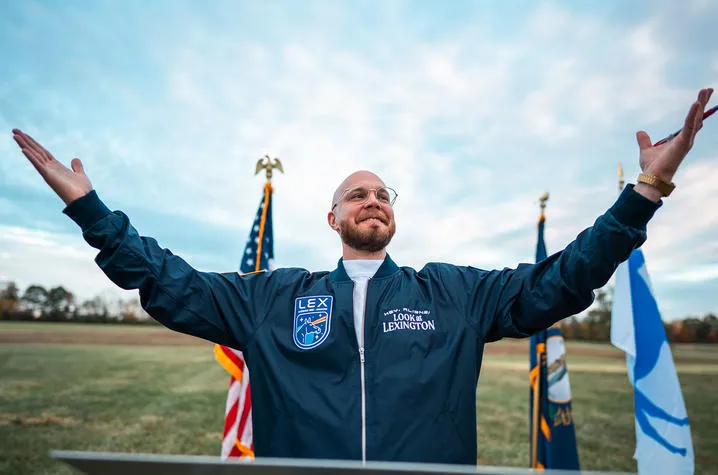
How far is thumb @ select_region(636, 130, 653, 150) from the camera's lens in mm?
2160

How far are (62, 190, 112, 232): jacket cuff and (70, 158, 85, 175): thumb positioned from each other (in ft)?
0.67

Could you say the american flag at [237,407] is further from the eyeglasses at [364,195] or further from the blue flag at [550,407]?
the blue flag at [550,407]

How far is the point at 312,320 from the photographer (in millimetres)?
2408

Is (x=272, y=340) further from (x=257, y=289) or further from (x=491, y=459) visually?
(x=491, y=459)

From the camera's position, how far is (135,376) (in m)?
15.2

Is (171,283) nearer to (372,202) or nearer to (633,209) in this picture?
(372,202)

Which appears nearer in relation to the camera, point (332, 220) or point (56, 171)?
point (56, 171)

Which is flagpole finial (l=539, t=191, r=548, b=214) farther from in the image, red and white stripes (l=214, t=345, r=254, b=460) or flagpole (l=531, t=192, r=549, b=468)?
red and white stripes (l=214, t=345, r=254, b=460)

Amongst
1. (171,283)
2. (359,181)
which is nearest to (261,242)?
(359,181)

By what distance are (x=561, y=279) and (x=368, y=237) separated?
3.65 ft

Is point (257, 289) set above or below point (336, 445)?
above

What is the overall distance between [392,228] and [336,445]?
1.32 m

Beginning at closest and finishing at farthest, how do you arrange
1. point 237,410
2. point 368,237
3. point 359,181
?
point 368,237, point 359,181, point 237,410

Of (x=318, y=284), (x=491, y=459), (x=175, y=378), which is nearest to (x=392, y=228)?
(x=318, y=284)
